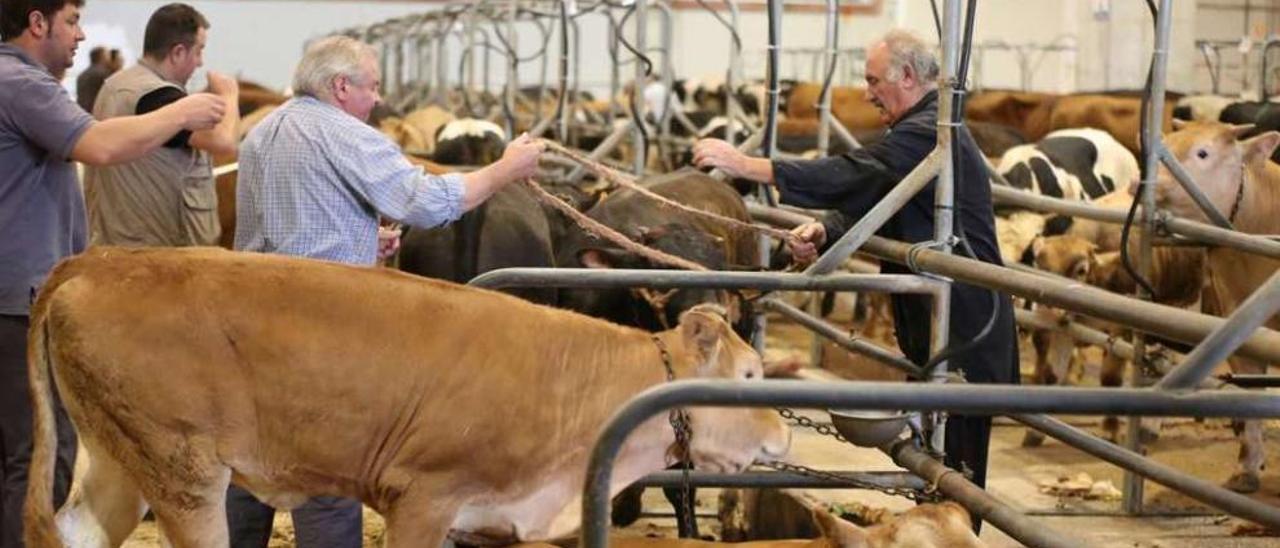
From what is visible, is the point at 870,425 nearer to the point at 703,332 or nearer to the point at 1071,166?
the point at 703,332

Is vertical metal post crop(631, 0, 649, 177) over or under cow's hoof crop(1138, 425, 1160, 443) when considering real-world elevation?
over

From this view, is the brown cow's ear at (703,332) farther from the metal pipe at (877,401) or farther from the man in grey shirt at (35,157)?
the man in grey shirt at (35,157)

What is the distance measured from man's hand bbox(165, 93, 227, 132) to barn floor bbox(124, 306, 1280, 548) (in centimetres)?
186

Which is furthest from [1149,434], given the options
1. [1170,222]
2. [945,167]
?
[945,167]

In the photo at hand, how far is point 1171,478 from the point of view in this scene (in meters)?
4.44

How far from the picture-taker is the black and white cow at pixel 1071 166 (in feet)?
35.5

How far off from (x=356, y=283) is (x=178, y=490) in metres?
0.55

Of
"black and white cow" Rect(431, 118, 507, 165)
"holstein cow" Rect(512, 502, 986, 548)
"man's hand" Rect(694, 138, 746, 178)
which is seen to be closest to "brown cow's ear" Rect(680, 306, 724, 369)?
"holstein cow" Rect(512, 502, 986, 548)

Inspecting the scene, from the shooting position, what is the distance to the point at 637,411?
2820 mm

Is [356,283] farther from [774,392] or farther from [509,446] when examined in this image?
[774,392]

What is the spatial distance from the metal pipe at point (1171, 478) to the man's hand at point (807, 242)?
76 centimetres

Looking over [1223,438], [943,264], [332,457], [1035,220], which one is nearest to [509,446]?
[332,457]

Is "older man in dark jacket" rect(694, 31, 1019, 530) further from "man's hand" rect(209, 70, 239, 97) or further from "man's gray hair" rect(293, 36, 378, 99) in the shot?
"man's hand" rect(209, 70, 239, 97)

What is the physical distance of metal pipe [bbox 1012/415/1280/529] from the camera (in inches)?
163
